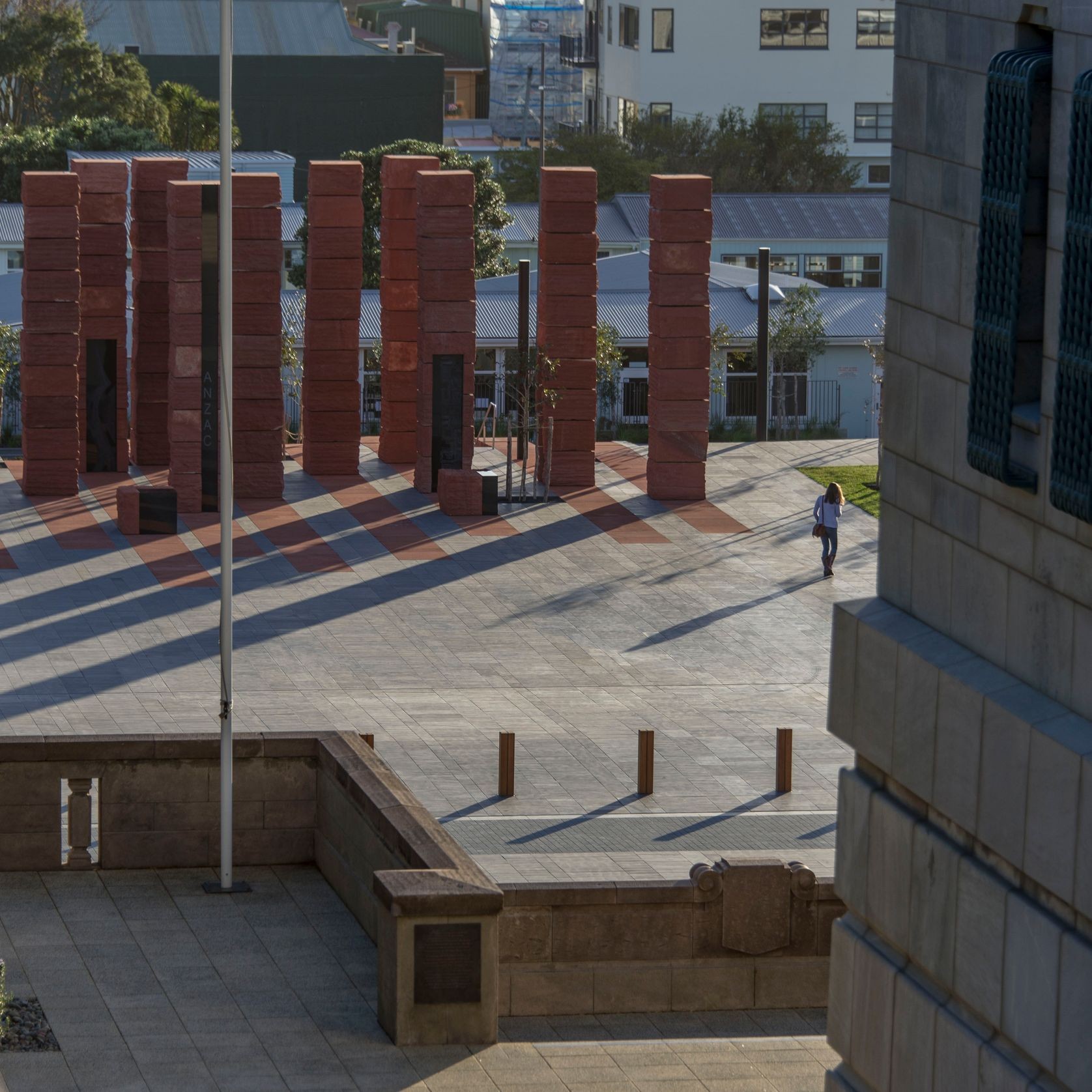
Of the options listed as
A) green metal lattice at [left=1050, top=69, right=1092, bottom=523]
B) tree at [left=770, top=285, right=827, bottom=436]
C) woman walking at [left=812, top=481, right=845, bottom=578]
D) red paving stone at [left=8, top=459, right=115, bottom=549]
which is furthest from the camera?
tree at [left=770, top=285, right=827, bottom=436]

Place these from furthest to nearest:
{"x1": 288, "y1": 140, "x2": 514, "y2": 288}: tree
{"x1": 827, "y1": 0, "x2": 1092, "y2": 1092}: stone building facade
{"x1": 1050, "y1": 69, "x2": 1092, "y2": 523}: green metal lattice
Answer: {"x1": 288, "y1": 140, "x2": 514, "y2": 288}: tree, {"x1": 827, "y1": 0, "x2": 1092, "y2": 1092}: stone building facade, {"x1": 1050, "y1": 69, "x2": 1092, "y2": 523}: green metal lattice

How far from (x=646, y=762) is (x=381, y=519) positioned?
15.6 m

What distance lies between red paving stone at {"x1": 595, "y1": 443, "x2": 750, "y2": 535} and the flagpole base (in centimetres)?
2029

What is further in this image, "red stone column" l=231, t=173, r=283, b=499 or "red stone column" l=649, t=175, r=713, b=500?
"red stone column" l=649, t=175, r=713, b=500

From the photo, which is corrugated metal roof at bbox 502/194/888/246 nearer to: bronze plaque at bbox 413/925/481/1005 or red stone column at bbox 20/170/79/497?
red stone column at bbox 20/170/79/497

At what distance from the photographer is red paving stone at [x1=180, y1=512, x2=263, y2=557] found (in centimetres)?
3684

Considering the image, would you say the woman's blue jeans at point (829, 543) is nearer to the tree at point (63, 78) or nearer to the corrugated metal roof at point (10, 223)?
the corrugated metal roof at point (10, 223)

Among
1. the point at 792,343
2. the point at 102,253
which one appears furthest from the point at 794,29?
the point at 102,253

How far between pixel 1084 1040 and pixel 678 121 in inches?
3326

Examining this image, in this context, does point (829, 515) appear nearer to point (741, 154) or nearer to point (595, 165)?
point (595, 165)

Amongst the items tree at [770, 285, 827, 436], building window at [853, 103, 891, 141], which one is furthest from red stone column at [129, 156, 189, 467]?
building window at [853, 103, 891, 141]

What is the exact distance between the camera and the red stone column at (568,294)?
136ft

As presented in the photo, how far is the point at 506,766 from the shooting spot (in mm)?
24266

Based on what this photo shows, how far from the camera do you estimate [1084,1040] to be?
10.6 meters
